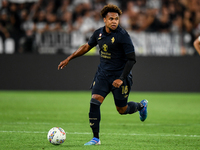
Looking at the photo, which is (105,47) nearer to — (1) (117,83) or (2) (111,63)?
(2) (111,63)

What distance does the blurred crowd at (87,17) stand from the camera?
16297mm

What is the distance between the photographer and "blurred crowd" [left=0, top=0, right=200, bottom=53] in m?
16.3

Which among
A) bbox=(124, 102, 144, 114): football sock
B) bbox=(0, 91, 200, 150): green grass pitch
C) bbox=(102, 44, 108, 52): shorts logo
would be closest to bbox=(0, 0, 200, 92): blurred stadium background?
bbox=(0, 91, 200, 150): green grass pitch

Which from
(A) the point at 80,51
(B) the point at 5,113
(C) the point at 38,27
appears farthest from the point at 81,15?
(A) the point at 80,51

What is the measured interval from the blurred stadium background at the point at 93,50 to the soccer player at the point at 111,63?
9.97 m

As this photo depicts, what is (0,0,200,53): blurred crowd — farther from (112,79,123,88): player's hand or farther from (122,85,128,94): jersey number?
(112,79,123,88): player's hand

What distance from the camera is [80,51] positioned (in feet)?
20.9

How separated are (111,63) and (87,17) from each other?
10.9m

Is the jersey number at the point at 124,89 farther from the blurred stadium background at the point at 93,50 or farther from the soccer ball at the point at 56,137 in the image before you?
the blurred stadium background at the point at 93,50

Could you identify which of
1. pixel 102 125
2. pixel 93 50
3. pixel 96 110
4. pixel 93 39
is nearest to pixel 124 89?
pixel 96 110

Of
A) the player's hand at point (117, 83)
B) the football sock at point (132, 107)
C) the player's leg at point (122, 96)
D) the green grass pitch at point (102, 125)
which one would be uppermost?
the player's hand at point (117, 83)

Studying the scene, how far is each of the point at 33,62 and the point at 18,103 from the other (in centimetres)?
432

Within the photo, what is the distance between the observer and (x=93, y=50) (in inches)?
662

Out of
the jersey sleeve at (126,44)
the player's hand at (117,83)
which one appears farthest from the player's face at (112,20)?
the player's hand at (117,83)
